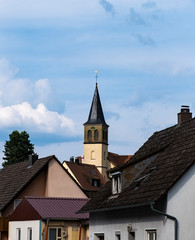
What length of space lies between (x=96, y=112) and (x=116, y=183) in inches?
Result: 4925

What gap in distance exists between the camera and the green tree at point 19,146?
272 ft

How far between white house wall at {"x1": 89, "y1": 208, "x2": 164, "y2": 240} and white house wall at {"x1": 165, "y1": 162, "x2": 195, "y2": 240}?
3.14 feet

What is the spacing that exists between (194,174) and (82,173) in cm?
8466

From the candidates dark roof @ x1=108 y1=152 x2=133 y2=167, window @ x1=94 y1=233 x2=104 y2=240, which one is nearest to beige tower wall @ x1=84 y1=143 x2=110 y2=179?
dark roof @ x1=108 y1=152 x2=133 y2=167

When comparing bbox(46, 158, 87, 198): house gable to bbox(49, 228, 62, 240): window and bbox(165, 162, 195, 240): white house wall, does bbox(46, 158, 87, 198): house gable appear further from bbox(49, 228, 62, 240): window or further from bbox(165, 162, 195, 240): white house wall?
bbox(165, 162, 195, 240): white house wall

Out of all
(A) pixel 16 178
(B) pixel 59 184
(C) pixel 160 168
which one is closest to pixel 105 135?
(A) pixel 16 178

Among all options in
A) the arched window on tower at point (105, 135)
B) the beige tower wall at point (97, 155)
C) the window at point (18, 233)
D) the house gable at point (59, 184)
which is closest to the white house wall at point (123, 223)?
the window at point (18, 233)

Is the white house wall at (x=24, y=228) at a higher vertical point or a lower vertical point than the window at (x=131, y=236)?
higher

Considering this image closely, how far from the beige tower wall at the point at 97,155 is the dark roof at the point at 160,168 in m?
115

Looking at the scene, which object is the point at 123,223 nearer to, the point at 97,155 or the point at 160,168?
the point at 160,168

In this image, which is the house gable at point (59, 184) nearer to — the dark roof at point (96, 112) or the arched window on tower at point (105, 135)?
the dark roof at point (96, 112)

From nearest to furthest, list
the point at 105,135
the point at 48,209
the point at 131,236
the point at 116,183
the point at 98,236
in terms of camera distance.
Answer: the point at 131,236
the point at 116,183
the point at 98,236
the point at 48,209
the point at 105,135

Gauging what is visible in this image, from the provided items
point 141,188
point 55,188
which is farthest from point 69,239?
point 141,188

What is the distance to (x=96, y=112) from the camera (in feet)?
499
